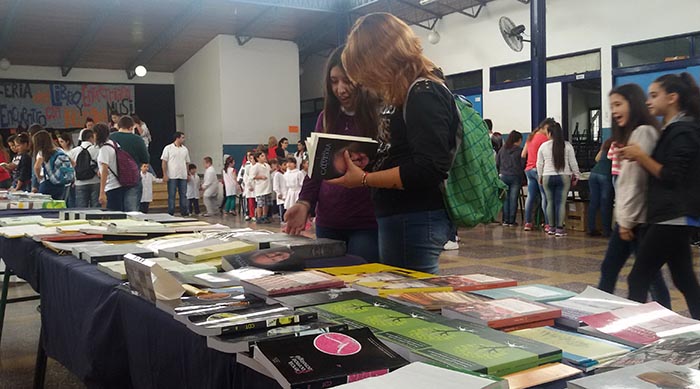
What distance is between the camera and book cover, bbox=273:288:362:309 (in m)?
1.26

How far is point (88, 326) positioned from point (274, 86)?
14993 millimetres

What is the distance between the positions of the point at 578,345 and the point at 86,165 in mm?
5743

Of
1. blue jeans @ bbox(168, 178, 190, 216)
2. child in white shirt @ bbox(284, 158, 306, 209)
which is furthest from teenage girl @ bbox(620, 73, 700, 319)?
blue jeans @ bbox(168, 178, 190, 216)

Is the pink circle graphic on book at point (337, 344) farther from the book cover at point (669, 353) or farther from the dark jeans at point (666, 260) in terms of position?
the dark jeans at point (666, 260)

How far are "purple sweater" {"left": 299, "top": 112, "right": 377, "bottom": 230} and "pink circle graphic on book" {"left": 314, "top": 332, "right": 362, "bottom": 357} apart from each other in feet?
4.10

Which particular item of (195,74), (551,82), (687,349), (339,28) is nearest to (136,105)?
(195,74)

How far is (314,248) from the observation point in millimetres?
1875

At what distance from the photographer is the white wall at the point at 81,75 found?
16266 mm

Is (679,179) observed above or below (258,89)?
below

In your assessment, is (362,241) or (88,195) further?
(88,195)

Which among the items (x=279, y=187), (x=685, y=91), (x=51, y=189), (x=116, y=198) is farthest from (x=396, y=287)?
(x=279, y=187)

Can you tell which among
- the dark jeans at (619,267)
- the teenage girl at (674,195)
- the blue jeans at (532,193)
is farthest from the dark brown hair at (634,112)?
the blue jeans at (532,193)

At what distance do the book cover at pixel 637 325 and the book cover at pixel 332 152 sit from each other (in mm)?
845

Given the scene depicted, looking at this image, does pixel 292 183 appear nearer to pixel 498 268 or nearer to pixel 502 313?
pixel 498 268
